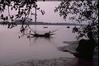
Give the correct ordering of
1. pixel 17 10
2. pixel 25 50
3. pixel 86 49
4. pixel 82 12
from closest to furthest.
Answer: pixel 17 10, pixel 82 12, pixel 86 49, pixel 25 50

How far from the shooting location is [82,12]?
6574 millimetres

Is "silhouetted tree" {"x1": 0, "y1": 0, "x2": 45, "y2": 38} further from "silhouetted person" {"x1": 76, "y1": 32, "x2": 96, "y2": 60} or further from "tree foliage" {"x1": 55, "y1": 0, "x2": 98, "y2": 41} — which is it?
"silhouetted person" {"x1": 76, "y1": 32, "x2": 96, "y2": 60}

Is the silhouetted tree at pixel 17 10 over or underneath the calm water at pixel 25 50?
over

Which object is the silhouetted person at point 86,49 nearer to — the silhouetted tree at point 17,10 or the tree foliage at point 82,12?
the tree foliage at point 82,12

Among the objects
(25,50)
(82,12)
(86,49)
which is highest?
→ (82,12)

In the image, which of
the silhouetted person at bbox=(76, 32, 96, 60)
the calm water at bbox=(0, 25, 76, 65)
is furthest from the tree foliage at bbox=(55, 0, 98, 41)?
the calm water at bbox=(0, 25, 76, 65)

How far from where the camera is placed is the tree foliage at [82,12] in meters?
6.05

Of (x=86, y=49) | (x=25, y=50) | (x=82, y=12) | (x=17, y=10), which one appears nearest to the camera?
(x=17, y=10)

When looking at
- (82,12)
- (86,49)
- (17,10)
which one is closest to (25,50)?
(86,49)

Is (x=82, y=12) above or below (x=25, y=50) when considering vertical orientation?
above

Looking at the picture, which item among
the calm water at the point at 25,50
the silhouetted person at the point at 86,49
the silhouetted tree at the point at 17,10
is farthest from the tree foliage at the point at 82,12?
the calm water at the point at 25,50

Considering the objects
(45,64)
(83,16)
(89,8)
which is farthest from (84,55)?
(89,8)

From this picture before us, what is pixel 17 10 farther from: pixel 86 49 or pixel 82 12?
pixel 86 49

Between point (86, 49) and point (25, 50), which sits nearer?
point (86, 49)
